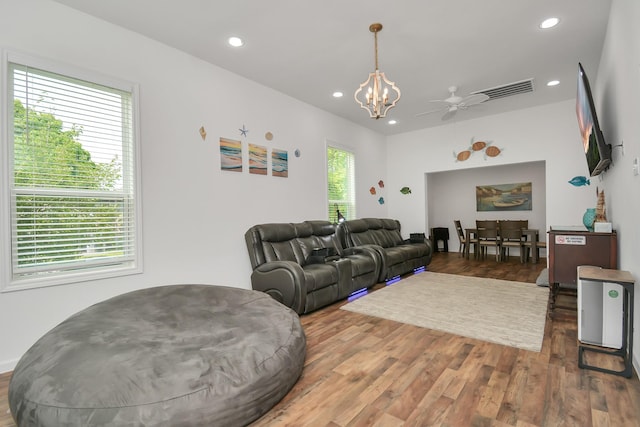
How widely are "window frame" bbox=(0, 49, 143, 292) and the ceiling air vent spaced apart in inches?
192

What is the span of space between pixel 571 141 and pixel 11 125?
746 cm

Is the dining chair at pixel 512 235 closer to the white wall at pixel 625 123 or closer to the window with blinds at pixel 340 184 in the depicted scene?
the white wall at pixel 625 123

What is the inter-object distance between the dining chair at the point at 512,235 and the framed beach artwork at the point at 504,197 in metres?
0.56

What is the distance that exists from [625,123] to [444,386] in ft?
8.25

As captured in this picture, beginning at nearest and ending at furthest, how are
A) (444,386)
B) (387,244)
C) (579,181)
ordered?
(444,386) < (579,181) < (387,244)

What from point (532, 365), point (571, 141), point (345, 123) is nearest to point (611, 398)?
point (532, 365)

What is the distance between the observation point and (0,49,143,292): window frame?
7.75 feet

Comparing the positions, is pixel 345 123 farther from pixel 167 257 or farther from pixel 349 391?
pixel 349 391

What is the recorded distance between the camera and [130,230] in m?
3.05

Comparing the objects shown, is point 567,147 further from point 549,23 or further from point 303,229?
point 303,229

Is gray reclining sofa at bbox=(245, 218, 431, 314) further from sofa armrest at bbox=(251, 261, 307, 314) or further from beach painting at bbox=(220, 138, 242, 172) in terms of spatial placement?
beach painting at bbox=(220, 138, 242, 172)

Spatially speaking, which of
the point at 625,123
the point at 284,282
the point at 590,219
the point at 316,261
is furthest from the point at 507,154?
the point at 284,282

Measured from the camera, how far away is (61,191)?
2.64 m

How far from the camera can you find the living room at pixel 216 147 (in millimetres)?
2449
